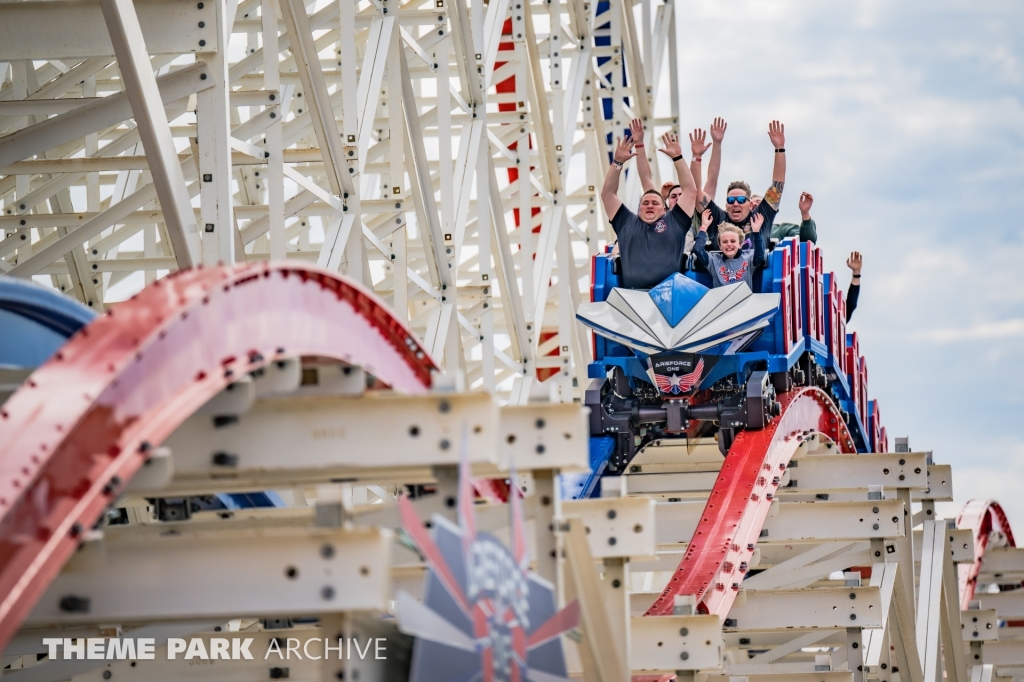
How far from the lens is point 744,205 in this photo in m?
10.1

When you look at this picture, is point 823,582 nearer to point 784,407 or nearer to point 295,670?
point 784,407

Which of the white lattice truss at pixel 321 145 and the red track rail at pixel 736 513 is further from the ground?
the white lattice truss at pixel 321 145

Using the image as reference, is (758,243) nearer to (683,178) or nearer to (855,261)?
(683,178)

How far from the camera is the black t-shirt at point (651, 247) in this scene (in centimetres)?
927

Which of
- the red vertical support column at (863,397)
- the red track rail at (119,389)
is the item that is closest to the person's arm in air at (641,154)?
the red vertical support column at (863,397)

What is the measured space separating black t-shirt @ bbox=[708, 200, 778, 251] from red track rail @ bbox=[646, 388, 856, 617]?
1052 millimetres

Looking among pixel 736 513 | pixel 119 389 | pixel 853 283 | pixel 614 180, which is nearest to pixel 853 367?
pixel 853 283

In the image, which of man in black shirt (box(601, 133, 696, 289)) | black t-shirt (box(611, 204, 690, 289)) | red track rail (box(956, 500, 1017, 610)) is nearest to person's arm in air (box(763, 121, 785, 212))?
man in black shirt (box(601, 133, 696, 289))

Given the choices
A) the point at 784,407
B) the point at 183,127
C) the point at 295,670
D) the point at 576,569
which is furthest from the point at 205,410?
the point at 183,127

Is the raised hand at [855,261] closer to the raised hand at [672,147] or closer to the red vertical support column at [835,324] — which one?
the red vertical support column at [835,324]

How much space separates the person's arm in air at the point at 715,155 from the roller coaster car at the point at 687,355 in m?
0.98

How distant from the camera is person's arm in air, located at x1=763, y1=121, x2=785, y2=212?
10.2 meters

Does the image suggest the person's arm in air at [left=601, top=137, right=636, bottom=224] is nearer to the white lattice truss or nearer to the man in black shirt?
the man in black shirt

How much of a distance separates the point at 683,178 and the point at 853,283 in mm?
3850
